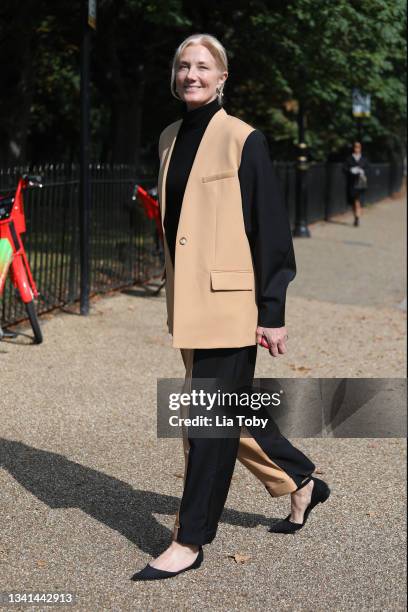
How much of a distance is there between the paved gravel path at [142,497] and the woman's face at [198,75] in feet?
5.79

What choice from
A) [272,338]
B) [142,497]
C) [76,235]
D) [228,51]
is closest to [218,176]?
[272,338]

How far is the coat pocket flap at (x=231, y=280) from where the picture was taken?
386 centimetres

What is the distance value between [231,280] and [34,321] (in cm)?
470

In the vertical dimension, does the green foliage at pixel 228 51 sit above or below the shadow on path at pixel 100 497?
above

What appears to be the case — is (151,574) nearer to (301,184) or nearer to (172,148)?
(172,148)

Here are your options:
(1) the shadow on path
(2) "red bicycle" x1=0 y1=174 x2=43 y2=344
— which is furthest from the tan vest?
(2) "red bicycle" x1=0 y1=174 x2=43 y2=344

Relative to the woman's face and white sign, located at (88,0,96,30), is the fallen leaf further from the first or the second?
white sign, located at (88,0,96,30)

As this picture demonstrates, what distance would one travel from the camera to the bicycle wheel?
27.2 ft

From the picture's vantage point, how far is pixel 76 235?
34.4 feet

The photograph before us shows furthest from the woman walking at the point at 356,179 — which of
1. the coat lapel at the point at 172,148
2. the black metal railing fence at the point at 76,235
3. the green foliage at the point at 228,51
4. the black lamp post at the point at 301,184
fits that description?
the coat lapel at the point at 172,148

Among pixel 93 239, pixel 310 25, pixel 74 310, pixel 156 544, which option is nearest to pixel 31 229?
pixel 74 310

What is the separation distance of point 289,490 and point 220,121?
146 centimetres

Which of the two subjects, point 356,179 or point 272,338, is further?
point 356,179

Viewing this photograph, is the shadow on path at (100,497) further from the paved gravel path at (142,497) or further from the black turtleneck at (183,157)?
the black turtleneck at (183,157)
